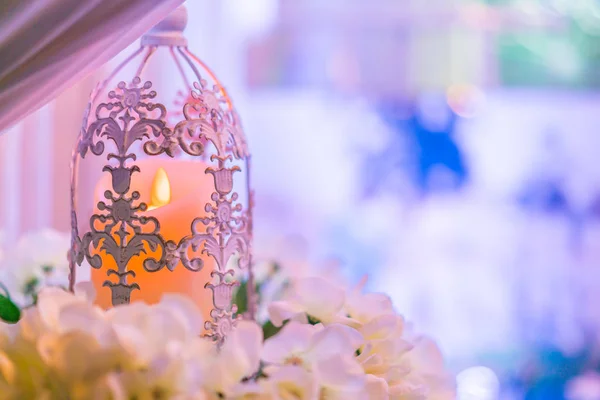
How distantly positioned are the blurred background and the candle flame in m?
1.81

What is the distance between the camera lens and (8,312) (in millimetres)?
492

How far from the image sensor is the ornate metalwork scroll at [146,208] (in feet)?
1.48

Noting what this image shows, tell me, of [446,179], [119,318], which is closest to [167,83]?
[119,318]

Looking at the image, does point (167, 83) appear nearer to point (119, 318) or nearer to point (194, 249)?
point (194, 249)

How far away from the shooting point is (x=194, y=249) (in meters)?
0.45

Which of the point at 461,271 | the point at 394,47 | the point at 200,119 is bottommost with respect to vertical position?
the point at 461,271

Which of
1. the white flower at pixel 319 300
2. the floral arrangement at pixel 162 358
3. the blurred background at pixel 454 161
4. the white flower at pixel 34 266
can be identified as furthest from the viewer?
the blurred background at pixel 454 161

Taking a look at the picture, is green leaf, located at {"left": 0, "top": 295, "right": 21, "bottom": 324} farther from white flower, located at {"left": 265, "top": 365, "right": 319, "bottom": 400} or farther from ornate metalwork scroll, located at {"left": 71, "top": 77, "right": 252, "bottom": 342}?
white flower, located at {"left": 265, "top": 365, "right": 319, "bottom": 400}

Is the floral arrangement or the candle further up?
the candle

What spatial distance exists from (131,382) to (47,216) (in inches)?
33.8

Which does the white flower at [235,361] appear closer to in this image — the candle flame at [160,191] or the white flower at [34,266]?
the candle flame at [160,191]

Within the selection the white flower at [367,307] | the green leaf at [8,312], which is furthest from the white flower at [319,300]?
the green leaf at [8,312]

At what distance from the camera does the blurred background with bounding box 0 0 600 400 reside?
2322 mm

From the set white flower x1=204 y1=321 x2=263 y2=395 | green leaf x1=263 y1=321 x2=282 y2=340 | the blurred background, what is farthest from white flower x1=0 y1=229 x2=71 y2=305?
the blurred background
